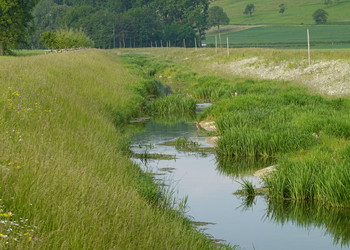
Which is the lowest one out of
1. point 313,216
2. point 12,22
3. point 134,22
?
point 313,216

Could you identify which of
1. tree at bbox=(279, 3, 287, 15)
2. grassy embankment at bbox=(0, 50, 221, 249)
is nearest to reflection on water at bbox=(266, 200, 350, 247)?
grassy embankment at bbox=(0, 50, 221, 249)

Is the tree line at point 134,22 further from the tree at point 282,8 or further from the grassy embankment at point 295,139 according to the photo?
the grassy embankment at point 295,139

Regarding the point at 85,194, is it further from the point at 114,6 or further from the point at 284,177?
the point at 114,6

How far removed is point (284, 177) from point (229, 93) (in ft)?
62.0

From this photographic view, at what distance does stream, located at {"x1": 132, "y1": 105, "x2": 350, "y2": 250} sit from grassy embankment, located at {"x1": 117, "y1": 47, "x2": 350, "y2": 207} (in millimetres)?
390

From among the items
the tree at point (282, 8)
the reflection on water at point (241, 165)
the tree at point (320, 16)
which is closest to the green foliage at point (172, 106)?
the reflection on water at point (241, 165)

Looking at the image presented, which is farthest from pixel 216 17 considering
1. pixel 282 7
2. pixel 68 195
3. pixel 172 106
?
pixel 68 195

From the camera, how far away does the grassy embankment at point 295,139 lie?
13.0m

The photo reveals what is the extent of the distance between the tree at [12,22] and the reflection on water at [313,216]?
2588 inches

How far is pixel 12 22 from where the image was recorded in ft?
245

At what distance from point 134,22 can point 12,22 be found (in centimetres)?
6158

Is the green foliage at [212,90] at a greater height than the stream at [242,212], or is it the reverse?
A: the stream at [242,212]

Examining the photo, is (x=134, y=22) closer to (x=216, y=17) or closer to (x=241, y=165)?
(x=216, y=17)

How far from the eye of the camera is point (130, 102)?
87.8 feet
